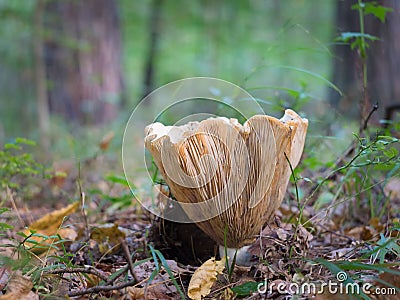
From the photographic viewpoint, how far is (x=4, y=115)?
25.9 ft

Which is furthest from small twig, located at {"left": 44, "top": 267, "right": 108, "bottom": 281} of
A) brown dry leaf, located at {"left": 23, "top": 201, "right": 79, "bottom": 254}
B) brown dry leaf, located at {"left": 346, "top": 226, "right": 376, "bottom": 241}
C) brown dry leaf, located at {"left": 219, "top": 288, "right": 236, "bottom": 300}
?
brown dry leaf, located at {"left": 346, "top": 226, "right": 376, "bottom": 241}

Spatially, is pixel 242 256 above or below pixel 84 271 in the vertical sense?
below

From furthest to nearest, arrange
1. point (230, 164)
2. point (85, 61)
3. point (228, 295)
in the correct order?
point (85, 61), point (230, 164), point (228, 295)

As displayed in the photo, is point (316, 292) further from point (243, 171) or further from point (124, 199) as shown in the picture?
point (124, 199)

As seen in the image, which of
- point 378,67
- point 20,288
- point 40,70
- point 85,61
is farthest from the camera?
point 85,61

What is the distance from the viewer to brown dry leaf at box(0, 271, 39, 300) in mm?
1192

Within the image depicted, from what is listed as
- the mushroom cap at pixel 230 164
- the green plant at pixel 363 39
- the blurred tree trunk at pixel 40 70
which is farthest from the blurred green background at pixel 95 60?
the mushroom cap at pixel 230 164

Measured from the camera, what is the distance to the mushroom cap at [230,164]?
138cm

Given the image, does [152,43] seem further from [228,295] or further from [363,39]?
[228,295]

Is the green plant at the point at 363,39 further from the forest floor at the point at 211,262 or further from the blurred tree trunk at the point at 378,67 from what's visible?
the blurred tree trunk at the point at 378,67

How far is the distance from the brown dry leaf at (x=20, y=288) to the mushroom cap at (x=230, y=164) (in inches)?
23.6

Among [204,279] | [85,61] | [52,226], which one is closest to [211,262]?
[204,279]

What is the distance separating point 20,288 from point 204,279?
0.62 m

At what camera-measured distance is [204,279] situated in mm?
1386
